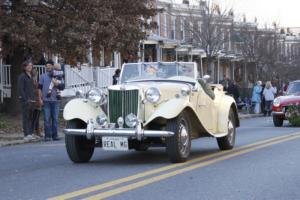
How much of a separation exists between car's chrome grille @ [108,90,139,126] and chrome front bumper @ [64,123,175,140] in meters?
Answer: 0.33

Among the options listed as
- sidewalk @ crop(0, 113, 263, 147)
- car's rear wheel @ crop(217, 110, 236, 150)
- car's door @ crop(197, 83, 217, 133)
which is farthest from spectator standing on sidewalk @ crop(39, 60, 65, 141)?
car's door @ crop(197, 83, 217, 133)

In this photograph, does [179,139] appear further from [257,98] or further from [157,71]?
[257,98]

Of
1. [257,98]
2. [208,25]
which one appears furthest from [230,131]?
[208,25]

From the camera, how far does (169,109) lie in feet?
33.0

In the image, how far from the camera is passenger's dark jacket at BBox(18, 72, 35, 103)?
16172 millimetres

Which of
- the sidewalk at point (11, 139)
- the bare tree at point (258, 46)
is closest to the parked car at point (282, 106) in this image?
the sidewalk at point (11, 139)

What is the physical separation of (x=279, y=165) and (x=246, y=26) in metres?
35.5

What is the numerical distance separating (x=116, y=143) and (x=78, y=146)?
912mm

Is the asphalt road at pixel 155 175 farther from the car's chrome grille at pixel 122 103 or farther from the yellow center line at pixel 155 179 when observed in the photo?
the car's chrome grille at pixel 122 103

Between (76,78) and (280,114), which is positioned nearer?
(280,114)

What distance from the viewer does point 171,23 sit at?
42875mm

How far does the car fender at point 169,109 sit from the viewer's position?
9.99m

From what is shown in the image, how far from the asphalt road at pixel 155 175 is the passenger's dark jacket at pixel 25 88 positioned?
3.16m

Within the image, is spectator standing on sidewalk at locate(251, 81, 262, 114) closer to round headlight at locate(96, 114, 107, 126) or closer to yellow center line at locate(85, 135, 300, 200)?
yellow center line at locate(85, 135, 300, 200)
